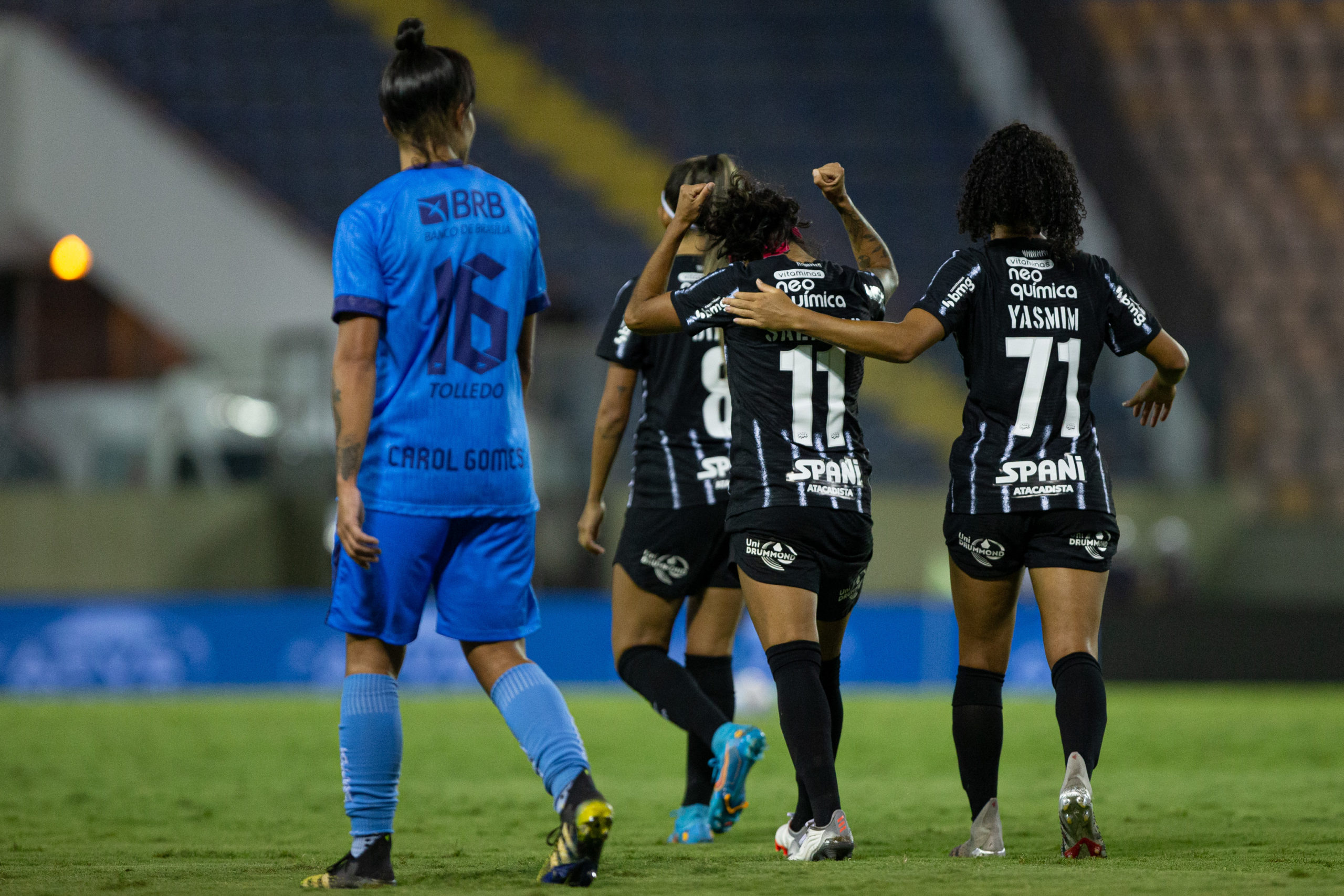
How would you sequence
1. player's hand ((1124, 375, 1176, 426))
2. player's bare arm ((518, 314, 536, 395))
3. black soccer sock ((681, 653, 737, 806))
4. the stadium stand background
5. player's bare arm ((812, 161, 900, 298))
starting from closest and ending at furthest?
player's bare arm ((518, 314, 536, 395)), player's bare arm ((812, 161, 900, 298)), player's hand ((1124, 375, 1176, 426)), black soccer sock ((681, 653, 737, 806)), the stadium stand background

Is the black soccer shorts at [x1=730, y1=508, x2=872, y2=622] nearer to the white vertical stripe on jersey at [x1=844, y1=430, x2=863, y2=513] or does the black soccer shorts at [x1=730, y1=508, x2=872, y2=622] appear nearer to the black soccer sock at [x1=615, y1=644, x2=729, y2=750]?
the white vertical stripe on jersey at [x1=844, y1=430, x2=863, y2=513]

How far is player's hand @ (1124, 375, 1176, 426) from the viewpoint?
13.9ft

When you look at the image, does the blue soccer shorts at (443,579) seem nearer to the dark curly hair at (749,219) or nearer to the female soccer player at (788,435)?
the female soccer player at (788,435)

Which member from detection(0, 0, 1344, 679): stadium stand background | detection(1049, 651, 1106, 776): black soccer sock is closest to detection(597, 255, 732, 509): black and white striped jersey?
detection(1049, 651, 1106, 776): black soccer sock

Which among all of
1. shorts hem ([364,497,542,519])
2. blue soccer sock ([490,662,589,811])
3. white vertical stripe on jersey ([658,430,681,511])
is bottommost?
blue soccer sock ([490,662,589,811])

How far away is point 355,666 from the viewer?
3457 mm

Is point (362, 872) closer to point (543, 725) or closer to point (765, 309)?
point (543, 725)

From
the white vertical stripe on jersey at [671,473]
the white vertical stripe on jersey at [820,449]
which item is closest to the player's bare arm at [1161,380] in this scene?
the white vertical stripe on jersey at [820,449]

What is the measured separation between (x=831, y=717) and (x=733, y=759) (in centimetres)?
33

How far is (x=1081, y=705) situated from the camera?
3771 millimetres

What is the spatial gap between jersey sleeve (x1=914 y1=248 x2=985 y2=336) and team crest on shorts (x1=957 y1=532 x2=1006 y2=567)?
505 millimetres

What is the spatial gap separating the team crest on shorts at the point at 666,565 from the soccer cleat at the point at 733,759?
0.59 m

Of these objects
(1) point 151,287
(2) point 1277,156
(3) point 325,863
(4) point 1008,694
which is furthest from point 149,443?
(2) point 1277,156

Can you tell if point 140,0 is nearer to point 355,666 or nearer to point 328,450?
point 328,450
